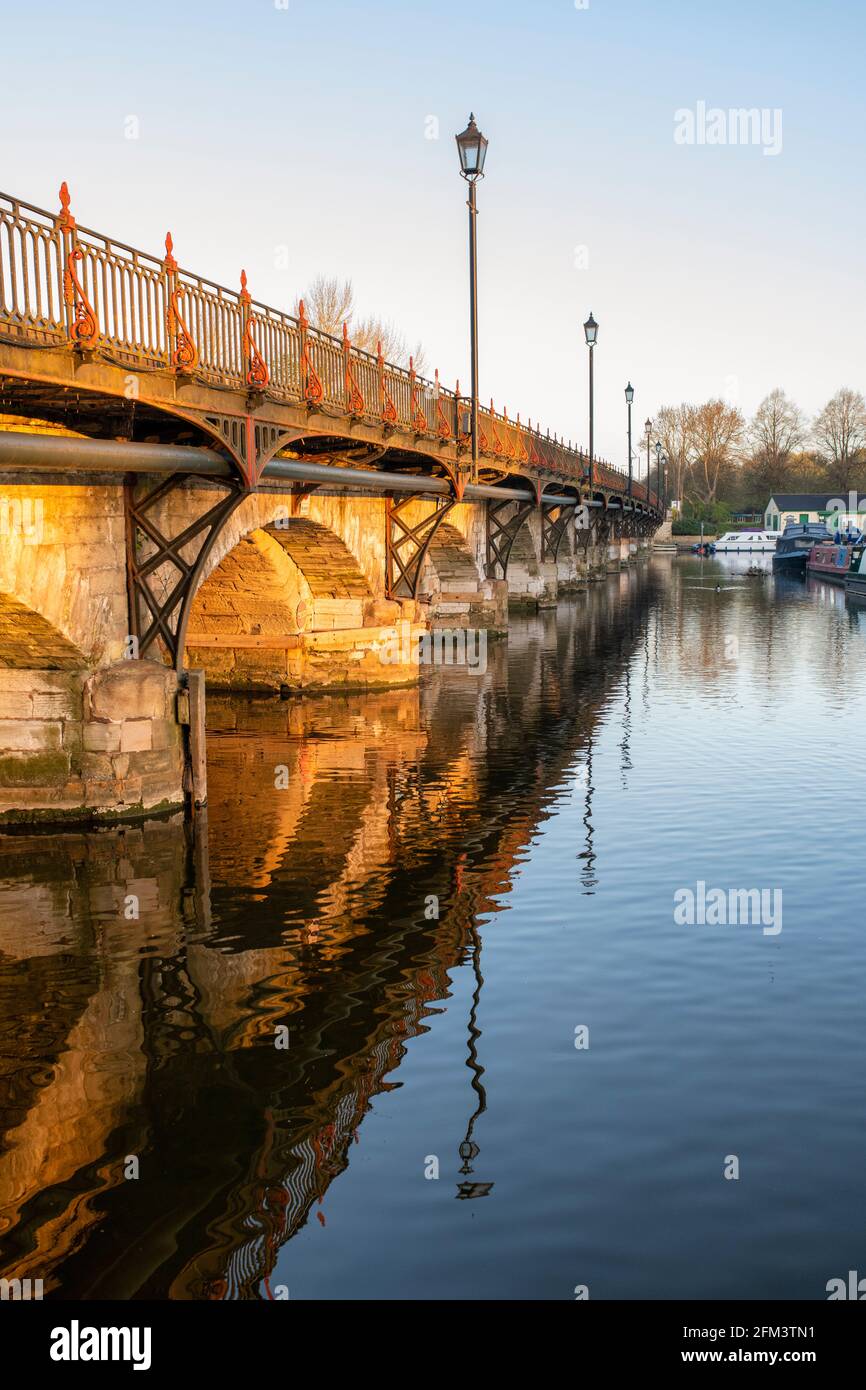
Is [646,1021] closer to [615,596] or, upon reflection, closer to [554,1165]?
[554,1165]

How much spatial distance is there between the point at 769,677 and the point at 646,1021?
20751 millimetres

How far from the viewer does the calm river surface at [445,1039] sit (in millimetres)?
6887

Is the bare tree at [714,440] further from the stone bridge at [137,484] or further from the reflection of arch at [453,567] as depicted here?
the stone bridge at [137,484]

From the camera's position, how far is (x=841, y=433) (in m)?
152

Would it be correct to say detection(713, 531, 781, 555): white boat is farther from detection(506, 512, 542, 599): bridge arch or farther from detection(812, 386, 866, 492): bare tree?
detection(506, 512, 542, 599): bridge arch

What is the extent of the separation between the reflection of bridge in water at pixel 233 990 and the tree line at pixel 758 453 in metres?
135

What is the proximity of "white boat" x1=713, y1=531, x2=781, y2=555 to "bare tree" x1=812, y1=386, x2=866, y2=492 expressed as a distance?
1208 inches

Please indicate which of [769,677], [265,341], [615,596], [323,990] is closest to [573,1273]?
[323,990]

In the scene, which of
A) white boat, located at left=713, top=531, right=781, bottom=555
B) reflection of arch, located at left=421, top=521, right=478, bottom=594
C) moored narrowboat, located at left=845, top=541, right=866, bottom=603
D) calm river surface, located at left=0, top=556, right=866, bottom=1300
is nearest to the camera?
calm river surface, located at left=0, top=556, right=866, bottom=1300

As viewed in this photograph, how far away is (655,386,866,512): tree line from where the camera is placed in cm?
15088

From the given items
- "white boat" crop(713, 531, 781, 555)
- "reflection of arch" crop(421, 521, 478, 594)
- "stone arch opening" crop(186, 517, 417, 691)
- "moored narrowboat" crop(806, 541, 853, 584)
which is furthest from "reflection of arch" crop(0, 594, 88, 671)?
"white boat" crop(713, 531, 781, 555)

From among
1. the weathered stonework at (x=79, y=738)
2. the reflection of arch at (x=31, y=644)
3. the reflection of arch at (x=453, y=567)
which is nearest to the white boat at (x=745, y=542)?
the reflection of arch at (x=453, y=567)

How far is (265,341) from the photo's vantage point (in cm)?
1733

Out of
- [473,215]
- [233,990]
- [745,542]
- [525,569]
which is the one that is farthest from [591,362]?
[745,542]
